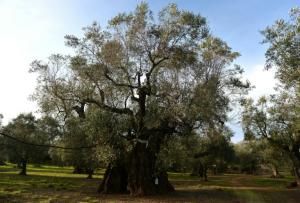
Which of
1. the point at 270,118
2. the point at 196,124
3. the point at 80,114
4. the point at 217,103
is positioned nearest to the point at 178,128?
the point at 196,124

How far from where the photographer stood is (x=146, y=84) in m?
24.4

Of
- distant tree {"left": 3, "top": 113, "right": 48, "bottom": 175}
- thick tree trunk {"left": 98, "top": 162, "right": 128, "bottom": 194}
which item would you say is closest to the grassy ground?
thick tree trunk {"left": 98, "top": 162, "right": 128, "bottom": 194}

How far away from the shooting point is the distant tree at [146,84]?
23328 millimetres

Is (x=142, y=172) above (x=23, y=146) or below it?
below

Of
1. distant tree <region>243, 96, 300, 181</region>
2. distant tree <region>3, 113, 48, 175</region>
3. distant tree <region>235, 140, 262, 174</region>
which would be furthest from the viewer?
distant tree <region>235, 140, 262, 174</region>

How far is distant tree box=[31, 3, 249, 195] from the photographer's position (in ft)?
76.5

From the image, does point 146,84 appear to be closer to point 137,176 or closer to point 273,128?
point 137,176

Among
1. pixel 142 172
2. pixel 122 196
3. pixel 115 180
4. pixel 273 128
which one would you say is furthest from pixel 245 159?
pixel 122 196

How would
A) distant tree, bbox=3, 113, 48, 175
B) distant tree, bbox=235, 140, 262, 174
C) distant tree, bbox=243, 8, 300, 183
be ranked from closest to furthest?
1. distant tree, bbox=243, 8, 300, 183
2. distant tree, bbox=3, 113, 48, 175
3. distant tree, bbox=235, 140, 262, 174

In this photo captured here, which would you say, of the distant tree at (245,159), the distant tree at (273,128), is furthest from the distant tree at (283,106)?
the distant tree at (245,159)

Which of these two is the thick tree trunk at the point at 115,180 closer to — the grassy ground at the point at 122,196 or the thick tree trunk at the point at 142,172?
the grassy ground at the point at 122,196

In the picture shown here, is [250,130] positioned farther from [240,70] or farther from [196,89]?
[196,89]

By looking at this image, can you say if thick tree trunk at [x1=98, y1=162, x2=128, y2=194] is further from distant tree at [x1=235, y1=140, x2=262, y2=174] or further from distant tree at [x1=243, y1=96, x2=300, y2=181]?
distant tree at [x1=235, y1=140, x2=262, y2=174]

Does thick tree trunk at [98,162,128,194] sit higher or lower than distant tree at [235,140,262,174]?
lower
